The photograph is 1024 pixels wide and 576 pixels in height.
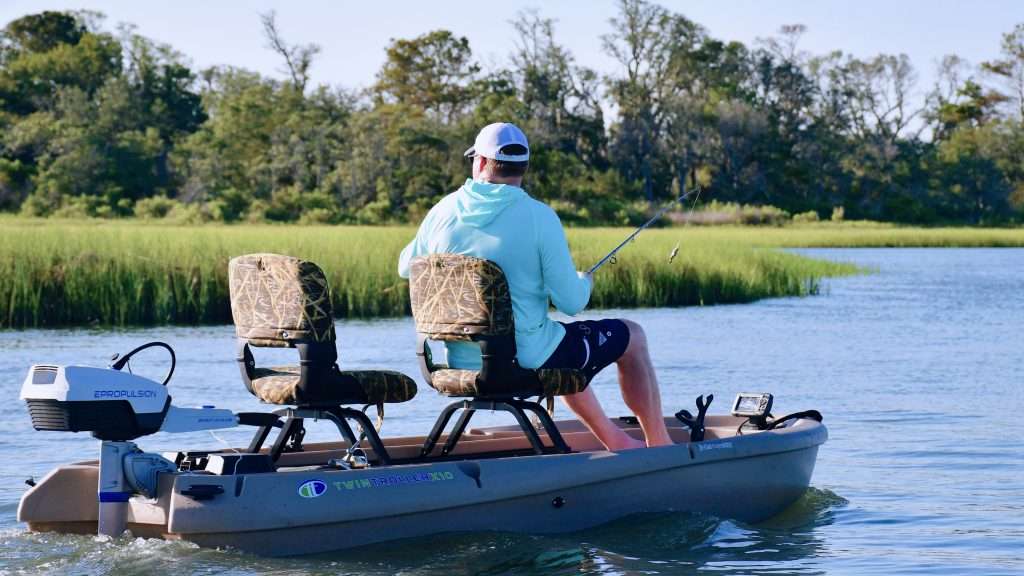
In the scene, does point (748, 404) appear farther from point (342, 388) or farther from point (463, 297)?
point (342, 388)

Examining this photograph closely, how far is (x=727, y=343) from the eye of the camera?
49.4 feet

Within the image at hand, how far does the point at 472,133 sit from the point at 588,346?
147 feet

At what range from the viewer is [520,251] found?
241 inches

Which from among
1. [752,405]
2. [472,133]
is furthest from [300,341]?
[472,133]

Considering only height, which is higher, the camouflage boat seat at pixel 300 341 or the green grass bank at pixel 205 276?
the camouflage boat seat at pixel 300 341

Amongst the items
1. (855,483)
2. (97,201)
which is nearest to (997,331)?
(855,483)

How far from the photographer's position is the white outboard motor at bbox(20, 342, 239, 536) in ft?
18.1

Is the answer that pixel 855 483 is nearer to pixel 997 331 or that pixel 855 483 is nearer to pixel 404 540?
pixel 404 540

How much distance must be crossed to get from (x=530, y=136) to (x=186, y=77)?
12558 mm

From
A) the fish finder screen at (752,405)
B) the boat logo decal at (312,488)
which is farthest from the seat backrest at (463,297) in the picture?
the fish finder screen at (752,405)

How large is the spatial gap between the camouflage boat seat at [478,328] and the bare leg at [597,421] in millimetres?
250

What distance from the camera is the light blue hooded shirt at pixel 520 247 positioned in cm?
611

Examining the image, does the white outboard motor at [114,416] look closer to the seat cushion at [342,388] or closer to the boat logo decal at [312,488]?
the seat cushion at [342,388]

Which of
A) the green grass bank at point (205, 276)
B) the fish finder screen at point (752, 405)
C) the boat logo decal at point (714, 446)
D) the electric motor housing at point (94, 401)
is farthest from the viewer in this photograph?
the green grass bank at point (205, 276)
